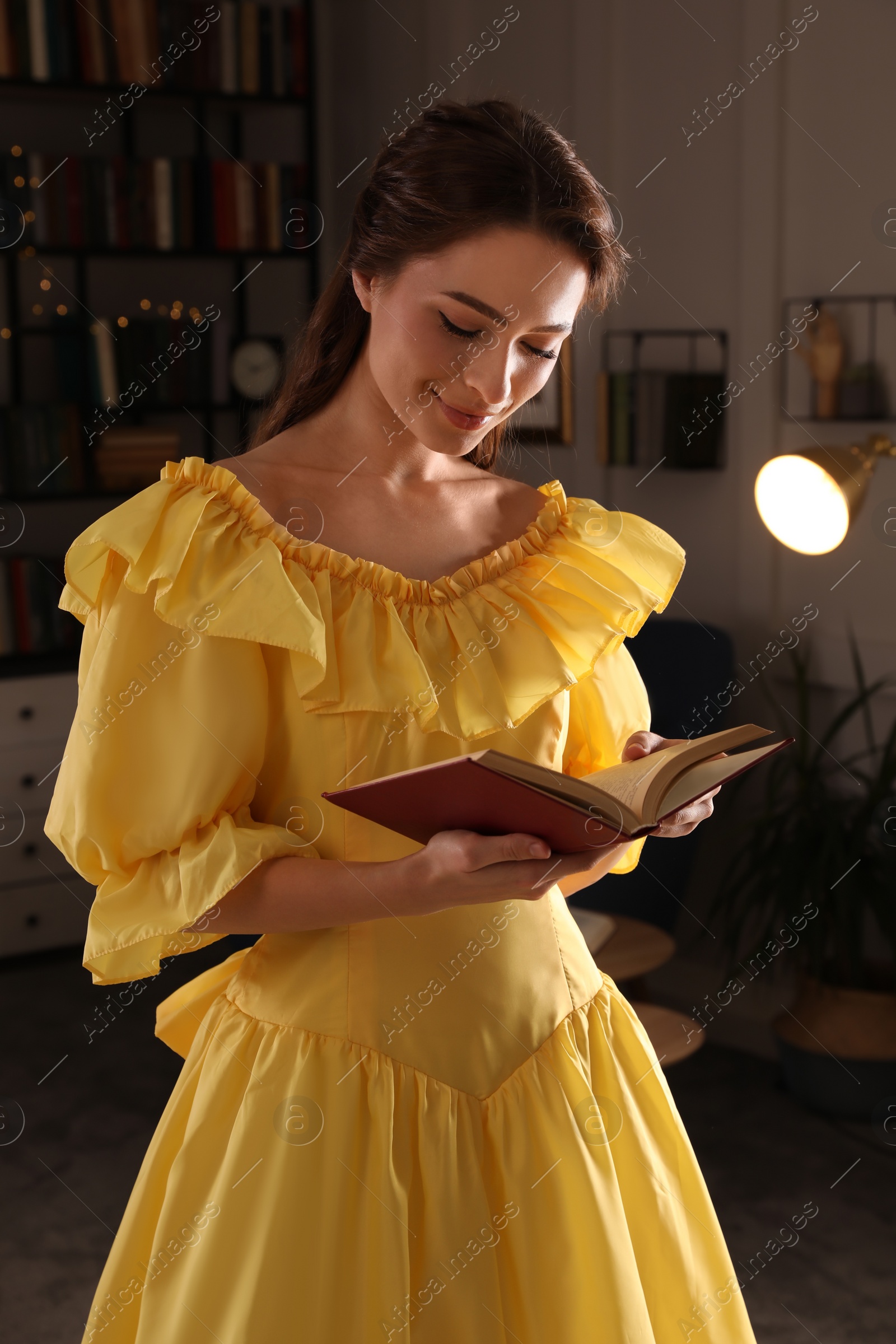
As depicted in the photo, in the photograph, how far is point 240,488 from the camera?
1022mm

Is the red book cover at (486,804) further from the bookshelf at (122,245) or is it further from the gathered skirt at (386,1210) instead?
the bookshelf at (122,245)

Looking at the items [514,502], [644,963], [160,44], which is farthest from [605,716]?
[160,44]

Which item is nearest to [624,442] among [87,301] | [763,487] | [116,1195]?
[763,487]

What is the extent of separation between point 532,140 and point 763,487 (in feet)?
3.38

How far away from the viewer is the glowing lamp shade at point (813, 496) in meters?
1.89

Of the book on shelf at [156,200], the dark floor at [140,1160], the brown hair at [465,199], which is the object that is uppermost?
the book on shelf at [156,200]

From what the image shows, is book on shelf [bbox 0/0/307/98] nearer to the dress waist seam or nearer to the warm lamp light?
the warm lamp light

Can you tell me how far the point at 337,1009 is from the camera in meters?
0.98

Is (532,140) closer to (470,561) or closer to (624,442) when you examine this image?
(470,561)

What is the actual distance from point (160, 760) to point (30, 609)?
290cm

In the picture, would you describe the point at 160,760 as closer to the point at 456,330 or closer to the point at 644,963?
the point at 456,330

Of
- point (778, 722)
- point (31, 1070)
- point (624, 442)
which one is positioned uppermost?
point (624, 442)

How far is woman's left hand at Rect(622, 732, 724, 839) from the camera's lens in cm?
96

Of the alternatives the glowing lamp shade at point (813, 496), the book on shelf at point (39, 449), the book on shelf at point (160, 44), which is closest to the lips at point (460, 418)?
the glowing lamp shade at point (813, 496)
